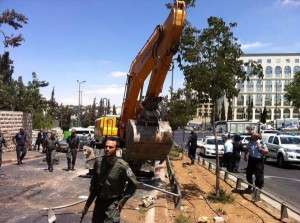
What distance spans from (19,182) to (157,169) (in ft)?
19.7

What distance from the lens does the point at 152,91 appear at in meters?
12.2

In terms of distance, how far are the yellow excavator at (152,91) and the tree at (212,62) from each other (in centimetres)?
79

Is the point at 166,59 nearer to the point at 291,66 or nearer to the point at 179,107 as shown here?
the point at 179,107

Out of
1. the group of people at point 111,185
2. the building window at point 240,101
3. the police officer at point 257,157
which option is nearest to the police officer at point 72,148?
the police officer at point 257,157

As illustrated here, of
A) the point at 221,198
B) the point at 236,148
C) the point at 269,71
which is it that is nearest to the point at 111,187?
the point at 221,198

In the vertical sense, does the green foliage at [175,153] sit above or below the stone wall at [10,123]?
below

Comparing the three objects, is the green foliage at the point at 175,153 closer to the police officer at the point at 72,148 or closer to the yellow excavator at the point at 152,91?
the police officer at the point at 72,148

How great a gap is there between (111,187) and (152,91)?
699cm

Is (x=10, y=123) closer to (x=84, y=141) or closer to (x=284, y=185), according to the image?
(x=84, y=141)

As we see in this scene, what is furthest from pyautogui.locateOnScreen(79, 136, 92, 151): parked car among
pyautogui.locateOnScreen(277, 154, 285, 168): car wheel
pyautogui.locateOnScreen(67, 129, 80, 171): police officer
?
pyautogui.locateOnScreen(277, 154, 285, 168): car wheel

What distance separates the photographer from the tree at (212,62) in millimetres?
11750

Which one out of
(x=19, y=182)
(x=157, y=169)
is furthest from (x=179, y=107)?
(x=19, y=182)

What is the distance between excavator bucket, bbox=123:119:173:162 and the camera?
40.1 ft

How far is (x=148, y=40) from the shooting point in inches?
494
